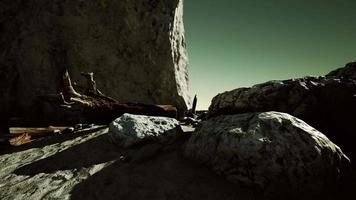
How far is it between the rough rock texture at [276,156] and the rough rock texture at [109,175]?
0.59ft

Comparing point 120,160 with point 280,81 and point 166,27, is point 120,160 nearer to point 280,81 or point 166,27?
point 280,81

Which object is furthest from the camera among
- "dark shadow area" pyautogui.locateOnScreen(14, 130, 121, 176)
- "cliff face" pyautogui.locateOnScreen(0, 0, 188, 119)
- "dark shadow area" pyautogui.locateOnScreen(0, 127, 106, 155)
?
"cliff face" pyautogui.locateOnScreen(0, 0, 188, 119)

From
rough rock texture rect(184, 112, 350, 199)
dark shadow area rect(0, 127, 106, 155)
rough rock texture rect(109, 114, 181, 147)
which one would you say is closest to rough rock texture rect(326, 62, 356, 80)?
rough rock texture rect(184, 112, 350, 199)

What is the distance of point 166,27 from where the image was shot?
7.88 m

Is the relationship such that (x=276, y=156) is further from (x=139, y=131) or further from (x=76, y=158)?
(x=76, y=158)

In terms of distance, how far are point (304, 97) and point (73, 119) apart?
5800mm

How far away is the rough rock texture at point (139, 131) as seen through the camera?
3.77 meters

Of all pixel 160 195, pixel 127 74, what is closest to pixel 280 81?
pixel 160 195

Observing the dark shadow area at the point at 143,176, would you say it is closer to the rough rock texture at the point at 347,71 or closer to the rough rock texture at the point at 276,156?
the rough rock texture at the point at 276,156

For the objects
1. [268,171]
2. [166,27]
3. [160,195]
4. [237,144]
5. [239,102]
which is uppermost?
[166,27]

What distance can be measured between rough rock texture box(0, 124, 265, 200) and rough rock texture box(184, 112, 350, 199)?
0.59 feet

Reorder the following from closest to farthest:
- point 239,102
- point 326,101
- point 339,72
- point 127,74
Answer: point 326,101 < point 239,102 < point 339,72 < point 127,74

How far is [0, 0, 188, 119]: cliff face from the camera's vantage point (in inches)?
284

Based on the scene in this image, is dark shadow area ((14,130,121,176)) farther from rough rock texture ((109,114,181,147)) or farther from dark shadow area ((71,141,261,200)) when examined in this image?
dark shadow area ((71,141,261,200))
